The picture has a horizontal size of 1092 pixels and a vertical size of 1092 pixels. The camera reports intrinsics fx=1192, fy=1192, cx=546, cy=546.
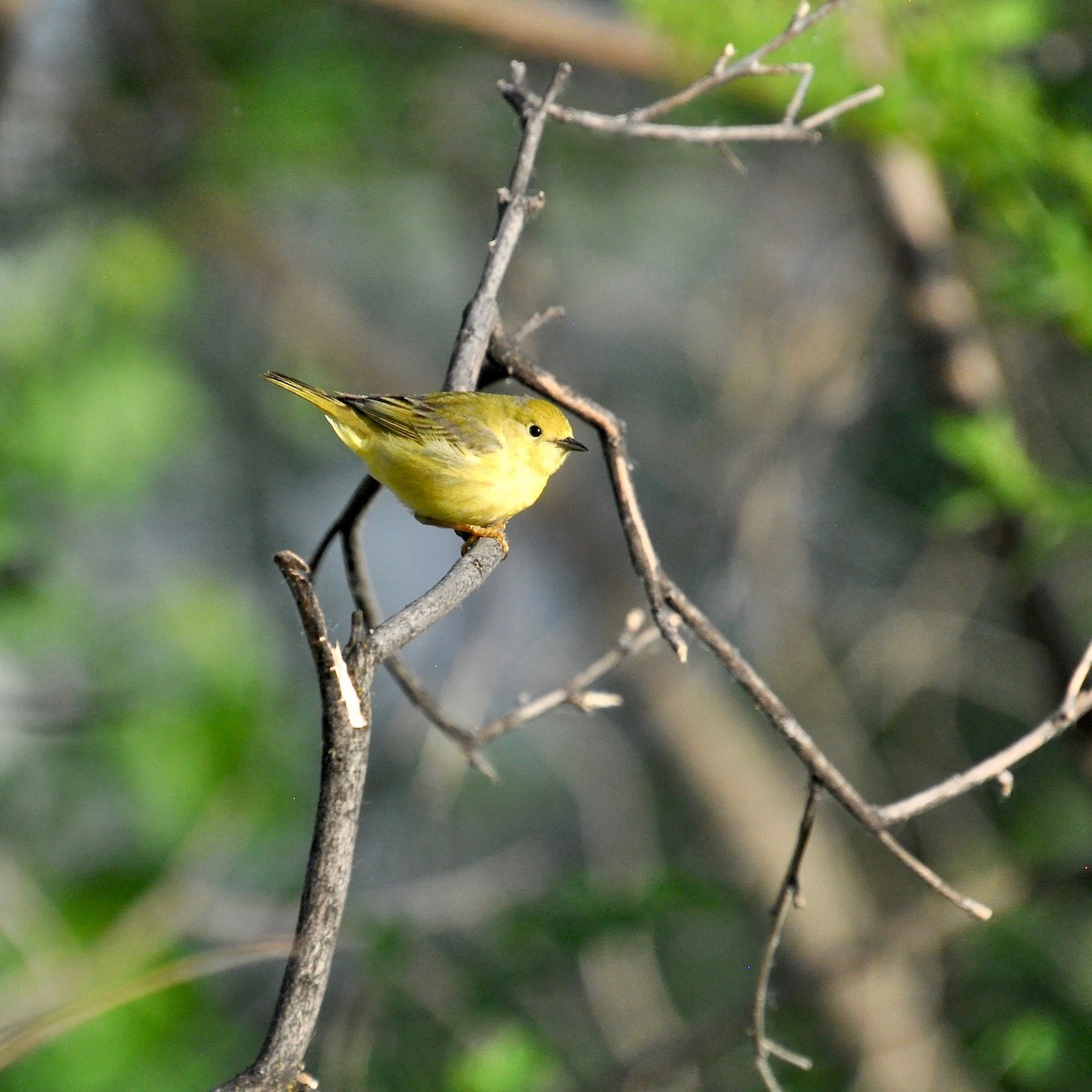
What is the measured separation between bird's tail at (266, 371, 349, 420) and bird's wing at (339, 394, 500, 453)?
62 mm

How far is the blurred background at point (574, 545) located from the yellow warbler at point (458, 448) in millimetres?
588

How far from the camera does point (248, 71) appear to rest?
17.7 ft

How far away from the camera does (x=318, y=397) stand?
2.80 meters

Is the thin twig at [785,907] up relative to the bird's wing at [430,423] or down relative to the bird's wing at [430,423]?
down

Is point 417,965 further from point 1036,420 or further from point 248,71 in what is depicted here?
point 248,71

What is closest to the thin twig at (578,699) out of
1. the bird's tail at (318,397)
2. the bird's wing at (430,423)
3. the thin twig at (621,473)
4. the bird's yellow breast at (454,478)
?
the thin twig at (621,473)

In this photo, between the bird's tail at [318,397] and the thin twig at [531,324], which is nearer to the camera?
the thin twig at [531,324]

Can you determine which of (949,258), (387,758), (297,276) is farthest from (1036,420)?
(297,276)

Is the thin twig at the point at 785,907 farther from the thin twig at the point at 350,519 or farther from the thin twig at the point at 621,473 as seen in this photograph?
the thin twig at the point at 350,519

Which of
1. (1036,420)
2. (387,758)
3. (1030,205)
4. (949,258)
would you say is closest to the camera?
(1030,205)

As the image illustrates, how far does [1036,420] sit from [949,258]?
0.95 m

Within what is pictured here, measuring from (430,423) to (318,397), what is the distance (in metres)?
0.31

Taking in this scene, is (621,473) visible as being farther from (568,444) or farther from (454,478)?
(568,444)

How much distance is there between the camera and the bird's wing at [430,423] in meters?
2.63
